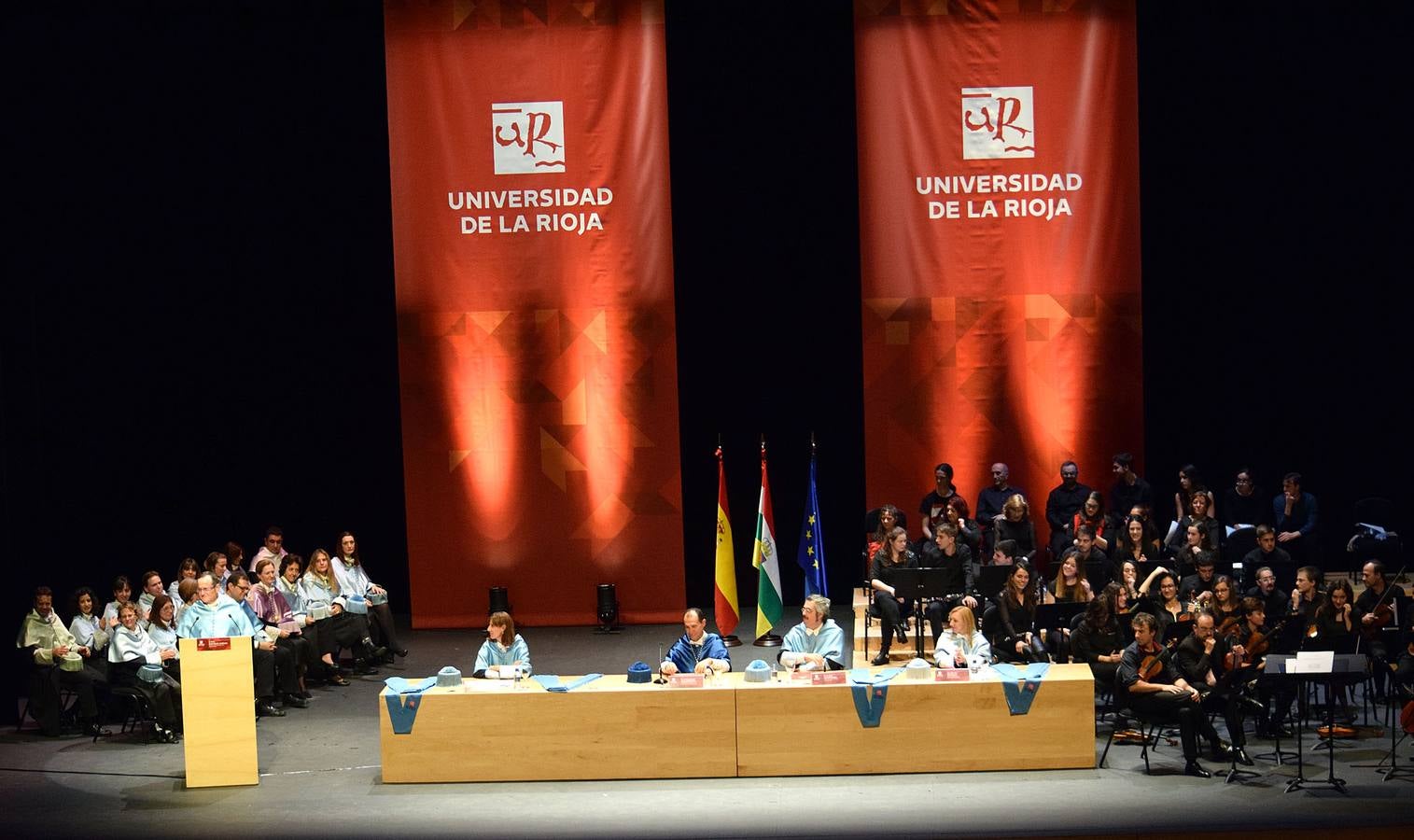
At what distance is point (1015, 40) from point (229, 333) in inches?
307

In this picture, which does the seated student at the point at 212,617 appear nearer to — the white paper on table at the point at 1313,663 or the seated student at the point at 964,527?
the seated student at the point at 964,527

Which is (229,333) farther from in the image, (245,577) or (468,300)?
(245,577)

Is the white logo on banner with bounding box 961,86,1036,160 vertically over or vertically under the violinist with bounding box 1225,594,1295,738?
over

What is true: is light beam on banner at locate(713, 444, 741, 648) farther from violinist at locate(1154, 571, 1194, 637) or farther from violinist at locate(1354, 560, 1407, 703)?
violinist at locate(1354, 560, 1407, 703)

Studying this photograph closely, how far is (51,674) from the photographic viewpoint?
10.6 metres

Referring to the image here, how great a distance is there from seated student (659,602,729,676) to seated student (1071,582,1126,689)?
2471mm

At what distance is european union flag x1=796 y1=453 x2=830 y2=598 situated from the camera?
12.6m

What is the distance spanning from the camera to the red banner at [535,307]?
13250 millimetres

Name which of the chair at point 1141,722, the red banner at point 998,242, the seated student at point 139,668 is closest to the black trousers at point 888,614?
the red banner at point 998,242

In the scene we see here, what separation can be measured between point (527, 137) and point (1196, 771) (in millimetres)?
7872

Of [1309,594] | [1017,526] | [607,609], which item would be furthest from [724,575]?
[1309,594]

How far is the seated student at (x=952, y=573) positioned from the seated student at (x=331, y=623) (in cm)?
464

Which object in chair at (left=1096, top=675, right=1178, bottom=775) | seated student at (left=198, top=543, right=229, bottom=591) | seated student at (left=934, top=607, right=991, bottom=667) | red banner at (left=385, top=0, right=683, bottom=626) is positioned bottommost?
chair at (left=1096, top=675, right=1178, bottom=775)

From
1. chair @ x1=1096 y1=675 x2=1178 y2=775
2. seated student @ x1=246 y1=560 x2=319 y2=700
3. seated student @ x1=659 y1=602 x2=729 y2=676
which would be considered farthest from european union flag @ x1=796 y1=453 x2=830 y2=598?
seated student @ x1=246 y1=560 x2=319 y2=700
